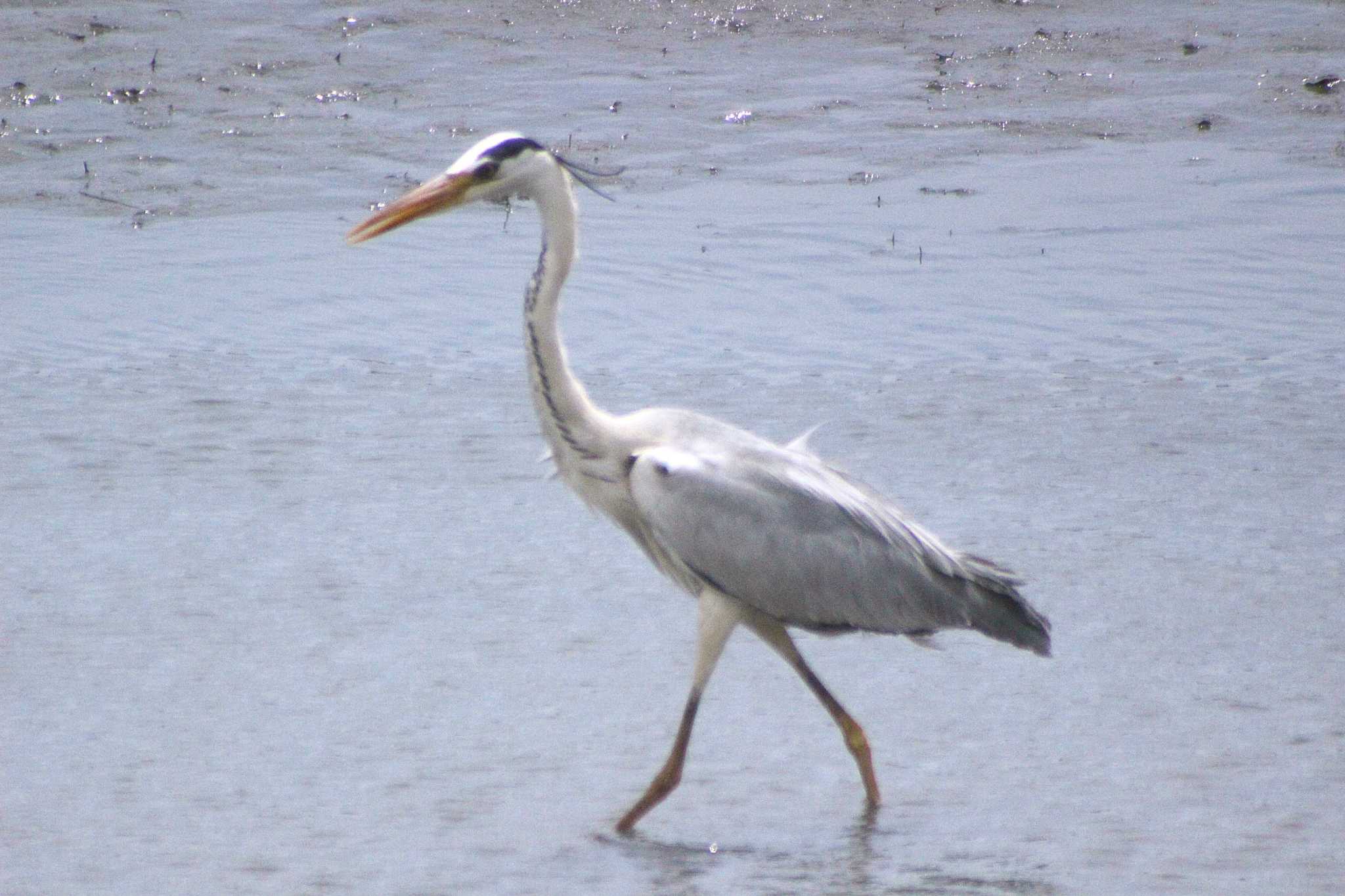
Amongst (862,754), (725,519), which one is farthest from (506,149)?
(862,754)

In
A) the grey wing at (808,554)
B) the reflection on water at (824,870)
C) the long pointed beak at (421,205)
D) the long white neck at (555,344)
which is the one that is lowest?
the reflection on water at (824,870)

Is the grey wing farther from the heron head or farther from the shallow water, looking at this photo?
the heron head

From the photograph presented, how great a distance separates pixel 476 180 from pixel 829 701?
1.67 m

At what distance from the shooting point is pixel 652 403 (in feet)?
28.7

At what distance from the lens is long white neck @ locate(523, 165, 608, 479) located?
541 centimetres

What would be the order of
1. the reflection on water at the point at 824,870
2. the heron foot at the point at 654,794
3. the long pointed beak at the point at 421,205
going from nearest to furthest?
the reflection on water at the point at 824,870, the heron foot at the point at 654,794, the long pointed beak at the point at 421,205

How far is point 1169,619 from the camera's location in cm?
656

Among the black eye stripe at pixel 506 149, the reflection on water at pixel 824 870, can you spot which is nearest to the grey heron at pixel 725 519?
the black eye stripe at pixel 506 149

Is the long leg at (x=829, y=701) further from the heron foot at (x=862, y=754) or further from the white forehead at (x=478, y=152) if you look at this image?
the white forehead at (x=478, y=152)

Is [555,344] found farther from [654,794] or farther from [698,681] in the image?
[654,794]

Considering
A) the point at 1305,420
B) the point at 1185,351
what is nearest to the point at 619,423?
the point at 1305,420

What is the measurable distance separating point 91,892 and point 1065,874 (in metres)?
2.28

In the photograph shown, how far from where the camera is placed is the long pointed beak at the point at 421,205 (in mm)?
5363

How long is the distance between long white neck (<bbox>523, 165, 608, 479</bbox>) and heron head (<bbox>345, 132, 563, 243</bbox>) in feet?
0.22
